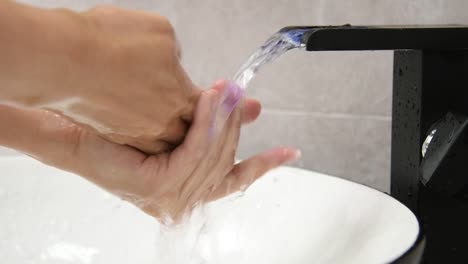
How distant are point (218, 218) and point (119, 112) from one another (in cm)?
29

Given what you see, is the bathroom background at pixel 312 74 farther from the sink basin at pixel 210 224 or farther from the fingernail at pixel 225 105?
the fingernail at pixel 225 105

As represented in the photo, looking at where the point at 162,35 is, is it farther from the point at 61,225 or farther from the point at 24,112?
the point at 61,225

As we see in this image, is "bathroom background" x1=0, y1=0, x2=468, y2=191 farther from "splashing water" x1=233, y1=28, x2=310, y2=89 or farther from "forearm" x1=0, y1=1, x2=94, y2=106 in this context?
"forearm" x1=0, y1=1, x2=94, y2=106

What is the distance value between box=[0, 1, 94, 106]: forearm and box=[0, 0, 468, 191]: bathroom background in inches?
19.3

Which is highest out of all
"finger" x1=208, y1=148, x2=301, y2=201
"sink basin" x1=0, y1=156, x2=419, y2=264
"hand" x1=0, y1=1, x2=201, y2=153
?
"hand" x1=0, y1=1, x2=201, y2=153

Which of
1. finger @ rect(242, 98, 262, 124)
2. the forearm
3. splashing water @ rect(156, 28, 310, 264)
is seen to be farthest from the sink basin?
the forearm

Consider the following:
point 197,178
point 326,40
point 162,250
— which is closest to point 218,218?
point 162,250

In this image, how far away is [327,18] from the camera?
2.74 feet

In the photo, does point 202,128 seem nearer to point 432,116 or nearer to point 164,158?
point 164,158

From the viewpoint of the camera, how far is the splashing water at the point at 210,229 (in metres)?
0.56

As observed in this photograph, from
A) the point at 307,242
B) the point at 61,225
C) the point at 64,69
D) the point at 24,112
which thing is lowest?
the point at 61,225

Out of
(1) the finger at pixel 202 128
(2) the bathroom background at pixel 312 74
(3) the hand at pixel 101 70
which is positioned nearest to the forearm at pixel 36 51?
(3) the hand at pixel 101 70

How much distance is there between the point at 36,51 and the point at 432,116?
355 millimetres

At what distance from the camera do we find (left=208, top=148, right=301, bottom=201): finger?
1.86 ft
